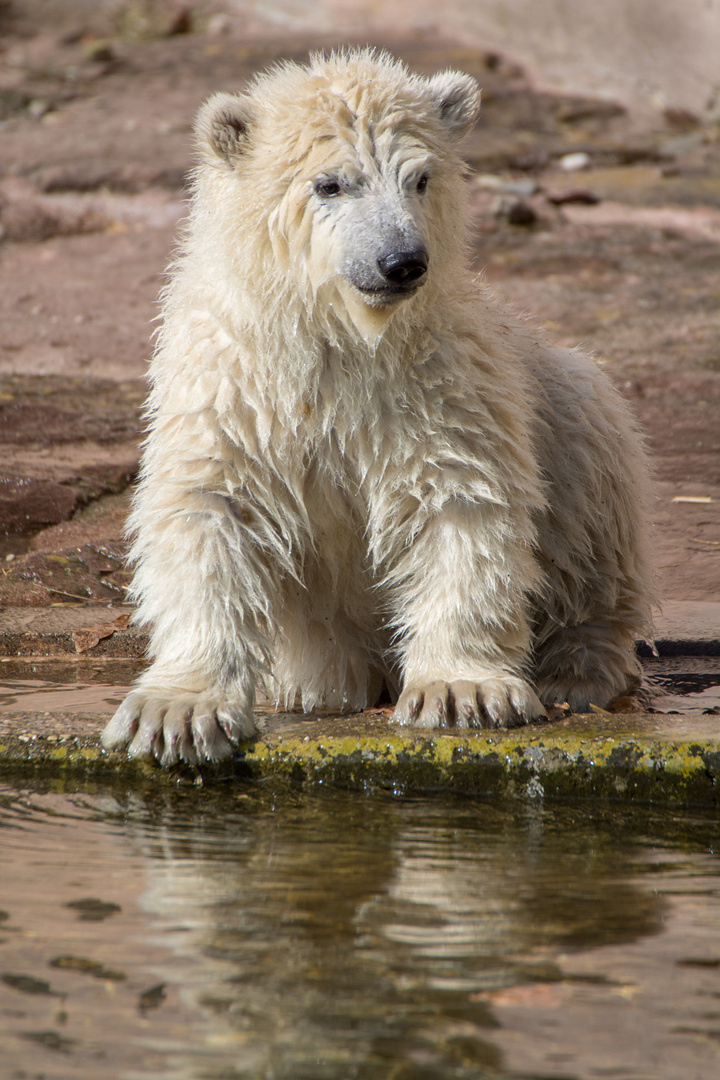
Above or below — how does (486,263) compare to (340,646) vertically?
above

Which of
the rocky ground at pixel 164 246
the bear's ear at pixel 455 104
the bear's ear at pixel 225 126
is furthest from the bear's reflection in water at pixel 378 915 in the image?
the rocky ground at pixel 164 246

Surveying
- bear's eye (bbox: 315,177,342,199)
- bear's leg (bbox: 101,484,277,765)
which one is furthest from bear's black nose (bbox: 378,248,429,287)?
bear's leg (bbox: 101,484,277,765)

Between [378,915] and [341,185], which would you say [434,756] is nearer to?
[378,915]

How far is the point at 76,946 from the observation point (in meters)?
2.07

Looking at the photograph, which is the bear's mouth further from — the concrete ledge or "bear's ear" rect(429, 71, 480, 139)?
the concrete ledge

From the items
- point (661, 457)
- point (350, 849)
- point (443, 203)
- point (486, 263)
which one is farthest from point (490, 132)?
point (350, 849)

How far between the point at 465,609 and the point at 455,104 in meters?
1.50

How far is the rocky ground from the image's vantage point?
218 inches

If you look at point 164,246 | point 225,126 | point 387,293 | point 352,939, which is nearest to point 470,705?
point 387,293

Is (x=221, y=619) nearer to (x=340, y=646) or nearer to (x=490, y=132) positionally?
(x=340, y=646)

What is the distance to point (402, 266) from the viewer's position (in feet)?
10.3

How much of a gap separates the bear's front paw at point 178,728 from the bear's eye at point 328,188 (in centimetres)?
137

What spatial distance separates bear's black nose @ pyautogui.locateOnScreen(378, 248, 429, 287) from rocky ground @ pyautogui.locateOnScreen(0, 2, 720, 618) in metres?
1.53

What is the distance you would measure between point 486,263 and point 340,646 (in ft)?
21.9
